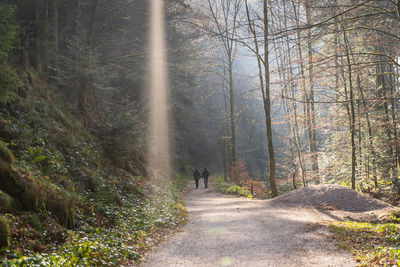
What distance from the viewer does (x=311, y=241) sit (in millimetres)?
6434

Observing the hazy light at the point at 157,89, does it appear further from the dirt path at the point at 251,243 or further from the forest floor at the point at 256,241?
the dirt path at the point at 251,243

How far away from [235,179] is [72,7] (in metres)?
16.1

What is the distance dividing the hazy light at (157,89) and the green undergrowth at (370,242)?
10.8 meters

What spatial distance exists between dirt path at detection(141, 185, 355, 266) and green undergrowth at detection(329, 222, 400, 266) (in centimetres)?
26

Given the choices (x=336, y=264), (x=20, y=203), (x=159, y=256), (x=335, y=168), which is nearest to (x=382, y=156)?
(x=335, y=168)

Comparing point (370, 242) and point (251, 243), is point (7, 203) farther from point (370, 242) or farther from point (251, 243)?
Answer: point (370, 242)

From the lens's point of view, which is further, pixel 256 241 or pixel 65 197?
pixel 256 241

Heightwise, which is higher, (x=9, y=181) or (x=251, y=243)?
(x=9, y=181)

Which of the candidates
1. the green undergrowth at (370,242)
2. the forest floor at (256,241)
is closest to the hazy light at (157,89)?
the forest floor at (256,241)

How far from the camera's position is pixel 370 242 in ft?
19.2

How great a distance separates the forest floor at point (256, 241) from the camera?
5375mm

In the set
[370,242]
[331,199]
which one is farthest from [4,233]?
[331,199]

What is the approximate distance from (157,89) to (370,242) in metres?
17.3

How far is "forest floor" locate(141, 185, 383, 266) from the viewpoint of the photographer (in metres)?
5.38
